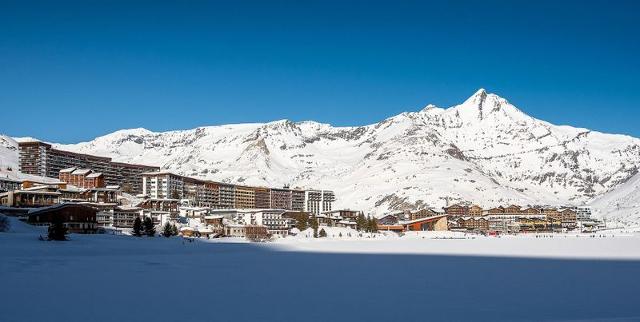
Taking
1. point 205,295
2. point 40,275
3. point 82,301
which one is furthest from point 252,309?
point 40,275

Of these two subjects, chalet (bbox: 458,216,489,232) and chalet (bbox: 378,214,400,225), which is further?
chalet (bbox: 378,214,400,225)

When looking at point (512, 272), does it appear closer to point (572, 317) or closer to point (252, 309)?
point (572, 317)

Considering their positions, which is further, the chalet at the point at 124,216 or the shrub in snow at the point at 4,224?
the chalet at the point at 124,216

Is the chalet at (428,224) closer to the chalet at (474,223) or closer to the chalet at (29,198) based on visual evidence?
the chalet at (474,223)

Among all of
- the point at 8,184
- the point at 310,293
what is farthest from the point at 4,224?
the point at 310,293

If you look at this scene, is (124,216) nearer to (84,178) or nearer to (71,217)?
(71,217)

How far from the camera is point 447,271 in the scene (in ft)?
112

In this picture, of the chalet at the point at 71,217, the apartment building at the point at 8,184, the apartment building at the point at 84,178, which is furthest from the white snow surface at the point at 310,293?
the apartment building at the point at 84,178

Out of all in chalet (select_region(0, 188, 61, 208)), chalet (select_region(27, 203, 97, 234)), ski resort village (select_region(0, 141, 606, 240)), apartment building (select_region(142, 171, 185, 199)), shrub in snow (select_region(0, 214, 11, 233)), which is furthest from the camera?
apartment building (select_region(142, 171, 185, 199))

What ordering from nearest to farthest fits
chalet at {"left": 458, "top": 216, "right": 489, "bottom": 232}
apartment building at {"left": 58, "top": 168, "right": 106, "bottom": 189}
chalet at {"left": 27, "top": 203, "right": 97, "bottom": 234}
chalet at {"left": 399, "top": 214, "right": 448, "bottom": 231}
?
chalet at {"left": 27, "top": 203, "right": 97, "bottom": 234}
apartment building at {"left": 58, "top": 168, "right": 106, "bottom": 189}
chalet at {"left": 399, "top": 214, "right": 448, "bottom": 231}
chalet at {"left": 458, "top": 216, "right": 489, "bottom": 232}

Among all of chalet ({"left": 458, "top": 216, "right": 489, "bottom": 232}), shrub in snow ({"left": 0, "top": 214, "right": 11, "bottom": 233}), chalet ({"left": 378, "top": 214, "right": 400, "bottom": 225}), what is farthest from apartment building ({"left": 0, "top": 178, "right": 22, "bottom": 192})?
chalet ({"left": 458, "top": 216, "right": 489, "bottom": 232})

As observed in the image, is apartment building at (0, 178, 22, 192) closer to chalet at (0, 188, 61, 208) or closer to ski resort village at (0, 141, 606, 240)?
ski resort village at (0, 141, 606, 240)

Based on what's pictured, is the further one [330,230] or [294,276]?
[330,230]

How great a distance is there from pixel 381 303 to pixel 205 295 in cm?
647
